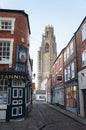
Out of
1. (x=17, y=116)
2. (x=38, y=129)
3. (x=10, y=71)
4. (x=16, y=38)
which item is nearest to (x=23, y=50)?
(x=16, y=38)

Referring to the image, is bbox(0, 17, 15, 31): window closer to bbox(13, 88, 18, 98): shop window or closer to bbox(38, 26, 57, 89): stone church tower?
bbox(13, 88, 18, 98): shop window

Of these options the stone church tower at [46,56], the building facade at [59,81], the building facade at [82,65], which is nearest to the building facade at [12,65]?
the building facade at [82,65]

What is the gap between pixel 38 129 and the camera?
1290 centimetres

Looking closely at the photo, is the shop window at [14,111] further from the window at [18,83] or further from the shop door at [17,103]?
the window at [18,83]

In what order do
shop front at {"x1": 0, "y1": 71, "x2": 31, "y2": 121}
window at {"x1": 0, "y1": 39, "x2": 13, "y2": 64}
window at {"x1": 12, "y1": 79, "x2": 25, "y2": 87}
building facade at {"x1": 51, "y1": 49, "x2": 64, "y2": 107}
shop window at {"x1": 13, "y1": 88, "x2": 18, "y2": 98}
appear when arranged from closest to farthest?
shop front at {"x1": 0, "y1": 71, "x2": 31, "y2": 121}, shop window at {"x1": 13, "y1": 88, "x2": 18, "y2": 98}, window at {"x1": 12, "y1": 79, "x2": 25, "y2": 87}, window at {"x1": 0, "y1": 39, "x2": 13, "y2": 64}, building facade at {"x1": 51, "y1": 49, "x2": 64, "y2": 107}

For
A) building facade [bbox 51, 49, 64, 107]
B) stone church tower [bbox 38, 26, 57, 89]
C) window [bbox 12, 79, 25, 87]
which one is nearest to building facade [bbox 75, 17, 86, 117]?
window [bbox 12, 79, 25, 87]

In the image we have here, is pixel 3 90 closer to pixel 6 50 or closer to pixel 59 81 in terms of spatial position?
pixel 6 50

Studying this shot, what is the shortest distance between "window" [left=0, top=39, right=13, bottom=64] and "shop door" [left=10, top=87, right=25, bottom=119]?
2.79 meters

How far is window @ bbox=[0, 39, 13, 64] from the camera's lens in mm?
17606

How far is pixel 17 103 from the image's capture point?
55.9 feet

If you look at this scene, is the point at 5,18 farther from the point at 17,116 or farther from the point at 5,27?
the point at 17,116

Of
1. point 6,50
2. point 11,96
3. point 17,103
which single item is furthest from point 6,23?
point 17,103

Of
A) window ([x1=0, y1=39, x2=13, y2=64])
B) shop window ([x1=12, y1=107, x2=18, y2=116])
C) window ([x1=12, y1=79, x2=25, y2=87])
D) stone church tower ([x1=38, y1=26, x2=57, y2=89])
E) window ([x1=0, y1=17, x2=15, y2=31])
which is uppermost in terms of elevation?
stone church tower ([x1=38, y1=26, x2=57, y2=89])

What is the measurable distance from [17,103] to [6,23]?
8.03 m
